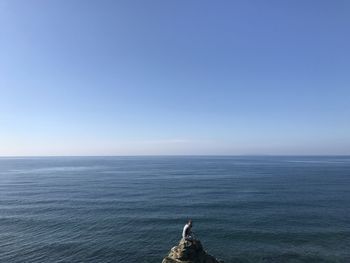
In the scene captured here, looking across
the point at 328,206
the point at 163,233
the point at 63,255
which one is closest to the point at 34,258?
the point at 63,255

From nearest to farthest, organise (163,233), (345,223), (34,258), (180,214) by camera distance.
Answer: (34,258), (163,233), (345,223), (180,214)

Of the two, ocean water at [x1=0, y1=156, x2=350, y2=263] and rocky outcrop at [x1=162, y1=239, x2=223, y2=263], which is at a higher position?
rocky outcrop at [x1=162, y1=239, x2=223, y2=263]

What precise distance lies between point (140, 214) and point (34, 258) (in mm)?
26208

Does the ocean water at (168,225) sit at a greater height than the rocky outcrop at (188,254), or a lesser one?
lesser

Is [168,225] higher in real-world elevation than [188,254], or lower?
lower

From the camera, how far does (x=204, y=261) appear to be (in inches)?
1154

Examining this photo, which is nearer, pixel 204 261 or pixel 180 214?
pixel 204 261

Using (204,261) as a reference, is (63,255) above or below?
below

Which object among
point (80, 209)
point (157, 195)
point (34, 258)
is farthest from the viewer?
point (157, 195)

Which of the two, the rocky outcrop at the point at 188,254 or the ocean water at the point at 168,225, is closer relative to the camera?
the rocky outcrop at the point at 188,254

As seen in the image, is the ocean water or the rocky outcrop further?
the ocean water

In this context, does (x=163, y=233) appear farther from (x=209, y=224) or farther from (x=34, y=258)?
(x=34, y=258)

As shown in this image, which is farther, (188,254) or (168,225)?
(168,225)

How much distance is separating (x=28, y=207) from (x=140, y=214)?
28230 mm
